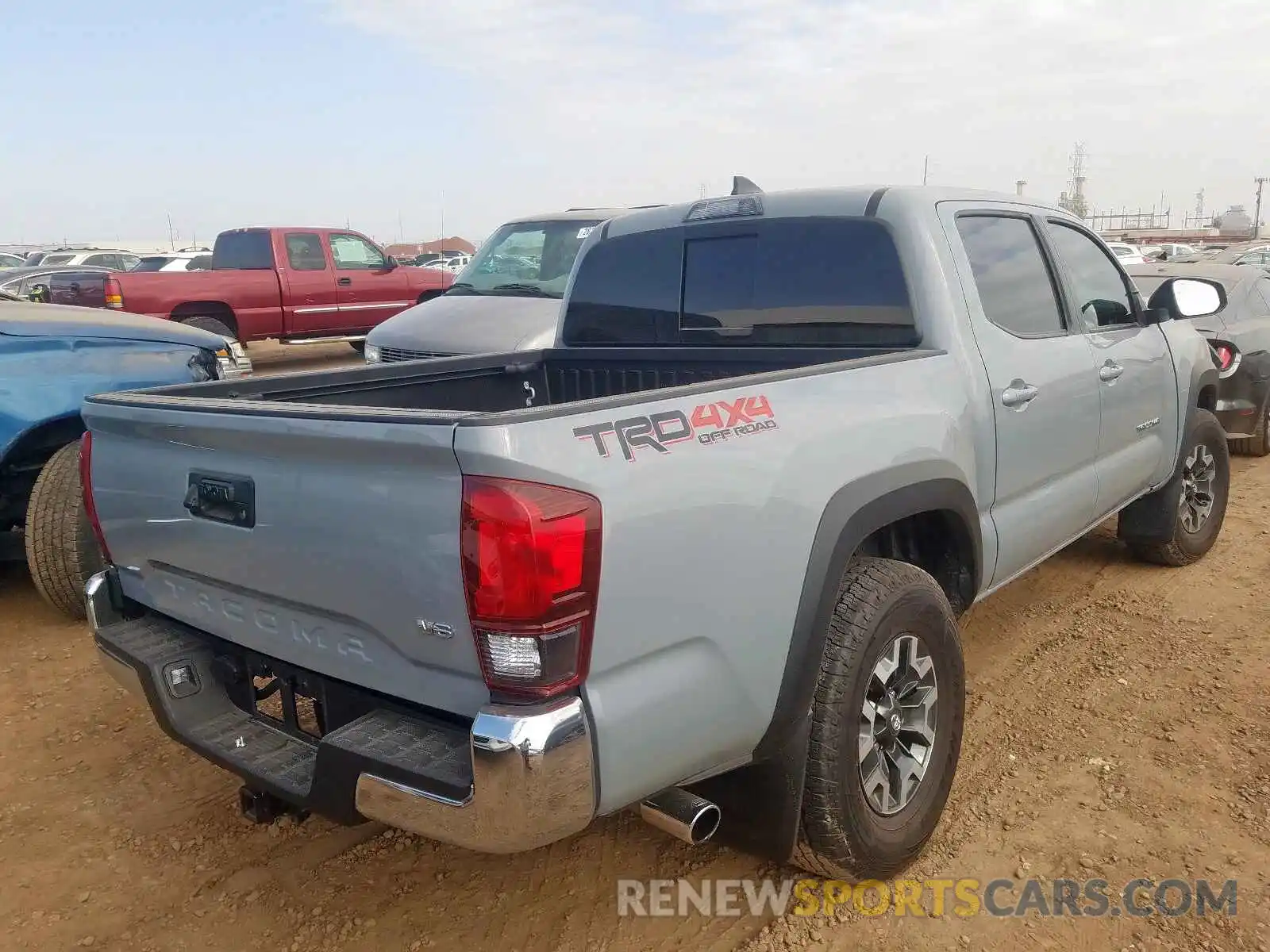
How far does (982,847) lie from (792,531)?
1302mm

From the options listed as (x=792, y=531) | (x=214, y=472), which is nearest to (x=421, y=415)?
(x=214, y=472)

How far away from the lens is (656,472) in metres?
1.91

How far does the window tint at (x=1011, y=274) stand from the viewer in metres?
3.31

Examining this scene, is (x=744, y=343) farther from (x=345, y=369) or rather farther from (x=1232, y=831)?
(x=1232, y=831)

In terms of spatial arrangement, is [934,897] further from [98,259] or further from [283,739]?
[98,259]

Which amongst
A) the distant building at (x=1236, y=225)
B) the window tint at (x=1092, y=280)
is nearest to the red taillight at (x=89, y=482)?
the window tint at (x=1092, y=280)

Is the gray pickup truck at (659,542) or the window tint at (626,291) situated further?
the window tint at (626,291)

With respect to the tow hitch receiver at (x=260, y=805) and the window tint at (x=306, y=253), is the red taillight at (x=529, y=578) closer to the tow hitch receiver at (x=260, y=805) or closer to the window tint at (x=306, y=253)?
the tow hitch receiver at (x=260, y=805)

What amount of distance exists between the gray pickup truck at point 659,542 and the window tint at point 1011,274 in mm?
15

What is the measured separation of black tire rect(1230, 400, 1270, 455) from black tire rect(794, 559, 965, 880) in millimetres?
6157

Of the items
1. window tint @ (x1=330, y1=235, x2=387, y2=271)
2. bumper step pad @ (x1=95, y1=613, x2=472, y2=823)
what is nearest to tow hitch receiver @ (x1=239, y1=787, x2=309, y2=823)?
bumper step pad @ (x1=95, y1=613, x2=472, y2=823)

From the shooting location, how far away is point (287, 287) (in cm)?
1337

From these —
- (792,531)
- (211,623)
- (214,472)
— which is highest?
(214,472)

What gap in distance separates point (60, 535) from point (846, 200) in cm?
381
